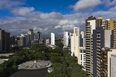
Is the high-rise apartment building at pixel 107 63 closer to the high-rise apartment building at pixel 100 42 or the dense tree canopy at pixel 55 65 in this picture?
the high-rise apartment building at pixel 100 42

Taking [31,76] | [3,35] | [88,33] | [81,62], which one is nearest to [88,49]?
[88,33]

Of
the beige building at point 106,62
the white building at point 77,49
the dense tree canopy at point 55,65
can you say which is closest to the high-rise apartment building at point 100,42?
the beige building at point 106,62

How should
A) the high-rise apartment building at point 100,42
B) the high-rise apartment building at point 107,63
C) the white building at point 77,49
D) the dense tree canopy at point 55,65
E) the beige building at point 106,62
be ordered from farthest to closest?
the white building at point 77,49
the dense tree canopy at point 55,65
the high-rise apartment building at point 100,42
the beige building at point 106,62
the high-rise apartment building at point 107,63

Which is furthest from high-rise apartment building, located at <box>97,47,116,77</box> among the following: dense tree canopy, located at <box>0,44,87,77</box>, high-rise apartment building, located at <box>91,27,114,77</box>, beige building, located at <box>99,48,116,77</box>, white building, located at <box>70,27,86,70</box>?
white building, located at <box>70,27,86,70</box>

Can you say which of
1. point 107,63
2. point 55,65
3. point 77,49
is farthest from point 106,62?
point 77,49

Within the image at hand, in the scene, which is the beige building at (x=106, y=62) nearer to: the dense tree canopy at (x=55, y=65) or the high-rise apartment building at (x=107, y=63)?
the high-rise apartment building at (x=107, y=63)

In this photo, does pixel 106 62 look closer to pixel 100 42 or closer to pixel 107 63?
pixel 107 63

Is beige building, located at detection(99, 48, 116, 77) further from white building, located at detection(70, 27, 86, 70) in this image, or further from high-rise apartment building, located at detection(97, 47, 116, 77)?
white building, located at detection(70, 27, 86, 70)

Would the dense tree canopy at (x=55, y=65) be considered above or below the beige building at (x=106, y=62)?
below

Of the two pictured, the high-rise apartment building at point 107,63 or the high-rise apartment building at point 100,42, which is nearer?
the high-rise apartment building at point 107,63

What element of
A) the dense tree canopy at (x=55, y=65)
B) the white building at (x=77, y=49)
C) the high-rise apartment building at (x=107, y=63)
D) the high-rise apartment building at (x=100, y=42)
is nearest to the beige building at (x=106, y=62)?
the high-rise apartment building at (x=107, y=63)

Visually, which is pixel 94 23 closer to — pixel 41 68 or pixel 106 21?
pixel 106 21

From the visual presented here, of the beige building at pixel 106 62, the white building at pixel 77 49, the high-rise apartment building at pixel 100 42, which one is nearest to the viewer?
the beige building at pixel 106 62
